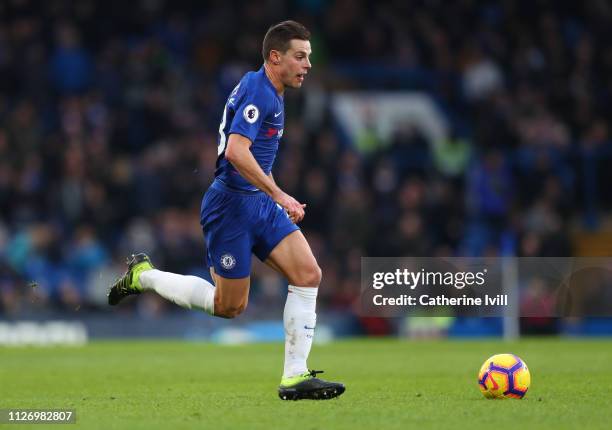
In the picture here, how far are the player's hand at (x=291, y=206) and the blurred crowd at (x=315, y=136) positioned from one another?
33.6ft

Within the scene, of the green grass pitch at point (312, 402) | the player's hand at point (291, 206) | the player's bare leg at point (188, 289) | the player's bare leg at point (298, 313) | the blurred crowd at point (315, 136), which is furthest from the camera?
the blurred crowd at point (315, 136)

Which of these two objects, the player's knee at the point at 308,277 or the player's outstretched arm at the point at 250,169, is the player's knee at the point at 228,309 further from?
the player's outstretched arm at the point at 250,169

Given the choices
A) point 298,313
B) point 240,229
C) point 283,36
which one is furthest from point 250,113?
point 298,313

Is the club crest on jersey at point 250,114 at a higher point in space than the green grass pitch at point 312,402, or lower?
higher

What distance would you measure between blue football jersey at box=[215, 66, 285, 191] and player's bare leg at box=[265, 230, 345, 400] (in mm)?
484

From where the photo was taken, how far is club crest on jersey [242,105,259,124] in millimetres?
7684

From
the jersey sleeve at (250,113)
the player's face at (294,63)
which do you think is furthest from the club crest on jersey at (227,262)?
the player's face at (294,63)

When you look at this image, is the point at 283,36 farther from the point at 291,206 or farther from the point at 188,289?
the point at 188,289

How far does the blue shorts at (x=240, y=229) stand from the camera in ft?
26.0

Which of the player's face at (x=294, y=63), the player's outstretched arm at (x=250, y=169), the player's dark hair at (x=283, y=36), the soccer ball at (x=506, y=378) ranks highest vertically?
the player's dark hair at (x=283, y=36)

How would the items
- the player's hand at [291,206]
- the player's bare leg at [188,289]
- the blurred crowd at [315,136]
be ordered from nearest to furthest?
the player's hand at [291,206], the player's bare leg at [188,289], the blurred crowd at [315,136]

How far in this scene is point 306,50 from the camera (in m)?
7.98

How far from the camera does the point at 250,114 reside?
770 cm

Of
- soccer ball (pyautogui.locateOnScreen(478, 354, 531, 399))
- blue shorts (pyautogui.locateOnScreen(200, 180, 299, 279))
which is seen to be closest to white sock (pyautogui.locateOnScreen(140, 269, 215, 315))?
blue shorts (pyautogui.locateOnScreen(200, 180, 299, 279))
